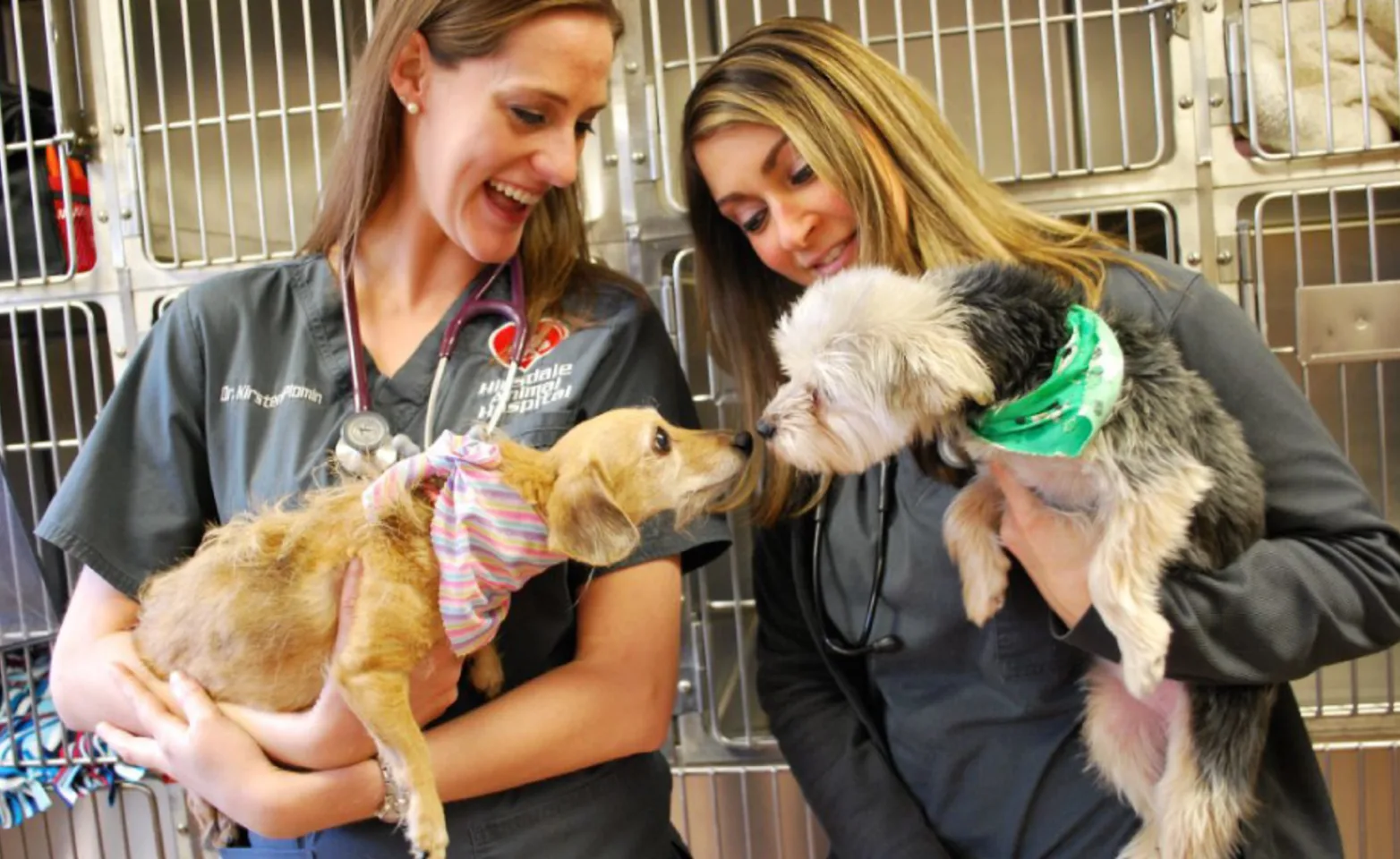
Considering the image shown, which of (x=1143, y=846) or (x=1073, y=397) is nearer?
(x=1073, y=397)

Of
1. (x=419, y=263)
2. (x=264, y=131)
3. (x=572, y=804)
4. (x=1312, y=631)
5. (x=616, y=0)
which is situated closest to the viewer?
(x=1312, y=631)

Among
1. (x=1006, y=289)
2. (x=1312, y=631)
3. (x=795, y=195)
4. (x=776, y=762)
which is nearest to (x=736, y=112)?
(x=795, y=195)

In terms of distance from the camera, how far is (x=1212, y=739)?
1.07 metres

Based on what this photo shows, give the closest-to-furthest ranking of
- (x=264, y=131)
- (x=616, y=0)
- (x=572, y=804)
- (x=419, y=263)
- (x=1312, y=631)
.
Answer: (x=1312, y=631) → (x=572, y=804) → (x=419, y=263) → (x=616, y=0) → (x=264, y=131)

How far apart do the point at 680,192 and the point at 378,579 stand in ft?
3.20

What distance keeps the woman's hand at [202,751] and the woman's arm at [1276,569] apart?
86cm

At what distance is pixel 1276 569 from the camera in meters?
1.00

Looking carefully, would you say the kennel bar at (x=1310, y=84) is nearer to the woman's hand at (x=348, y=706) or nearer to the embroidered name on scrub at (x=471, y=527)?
the embroidered name on scrub at (x=471, y=527)

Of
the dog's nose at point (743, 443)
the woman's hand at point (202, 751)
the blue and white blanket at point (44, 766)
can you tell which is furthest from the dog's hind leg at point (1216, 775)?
the blue and white blanket at point (44, 766)

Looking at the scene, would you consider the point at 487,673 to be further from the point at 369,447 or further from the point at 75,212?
the point at 75,212

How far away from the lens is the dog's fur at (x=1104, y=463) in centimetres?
101

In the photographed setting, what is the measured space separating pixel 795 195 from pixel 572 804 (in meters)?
0.78

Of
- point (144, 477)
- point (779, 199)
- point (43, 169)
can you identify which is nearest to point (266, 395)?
point (144, 477)

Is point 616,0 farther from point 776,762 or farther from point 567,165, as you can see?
point 776,762
